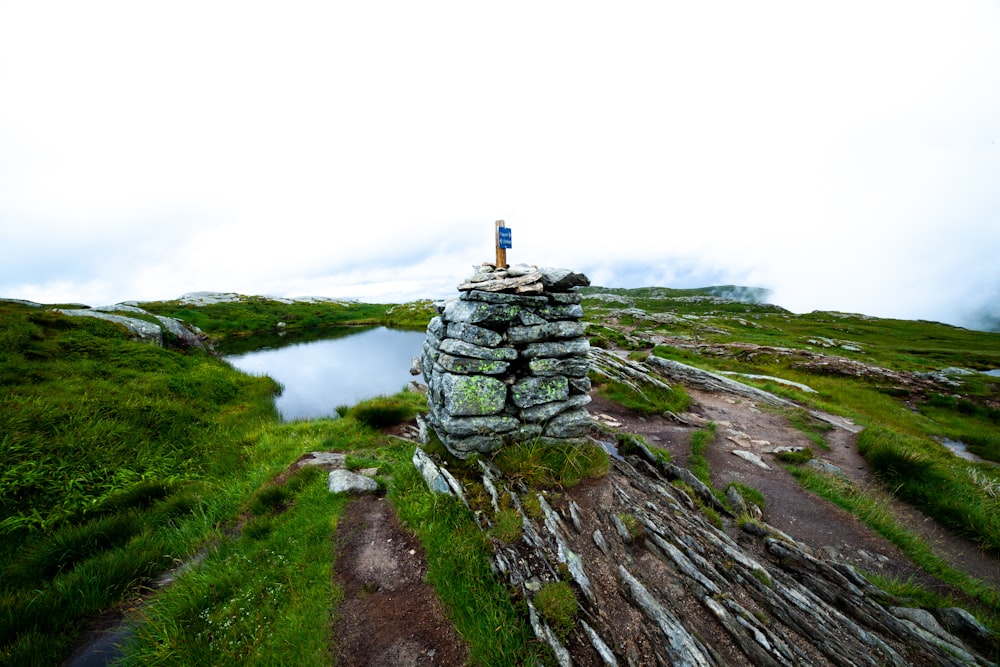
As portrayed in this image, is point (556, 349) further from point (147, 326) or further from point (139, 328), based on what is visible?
point (147, 326)

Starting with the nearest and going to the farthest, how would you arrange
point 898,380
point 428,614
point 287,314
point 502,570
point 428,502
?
point 428,614
point 502,570
point 428,502
point 898,380
point 287,314

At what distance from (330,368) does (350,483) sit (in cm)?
3150

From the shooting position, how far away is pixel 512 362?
10.2m

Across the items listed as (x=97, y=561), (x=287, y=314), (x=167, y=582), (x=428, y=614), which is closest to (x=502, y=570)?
(x=428, y=614)

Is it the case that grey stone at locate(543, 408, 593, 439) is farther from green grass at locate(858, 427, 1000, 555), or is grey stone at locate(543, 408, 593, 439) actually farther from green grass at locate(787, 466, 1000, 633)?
green grass at locate(858, 427, 1000, 555)

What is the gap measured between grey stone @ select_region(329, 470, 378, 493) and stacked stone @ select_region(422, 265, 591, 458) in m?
2.49

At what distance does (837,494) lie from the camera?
10.5 metres

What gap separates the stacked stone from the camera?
9.30 meters

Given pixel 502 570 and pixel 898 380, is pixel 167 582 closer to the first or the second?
pixel 502 570

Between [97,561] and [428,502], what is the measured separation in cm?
796

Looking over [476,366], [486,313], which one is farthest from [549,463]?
[486,313]

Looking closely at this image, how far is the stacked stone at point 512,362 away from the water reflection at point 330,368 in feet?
47.5

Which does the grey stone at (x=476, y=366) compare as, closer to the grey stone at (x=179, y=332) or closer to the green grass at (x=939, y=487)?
the green grass at (x=939, y=487)

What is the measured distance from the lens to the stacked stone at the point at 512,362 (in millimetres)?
9297
